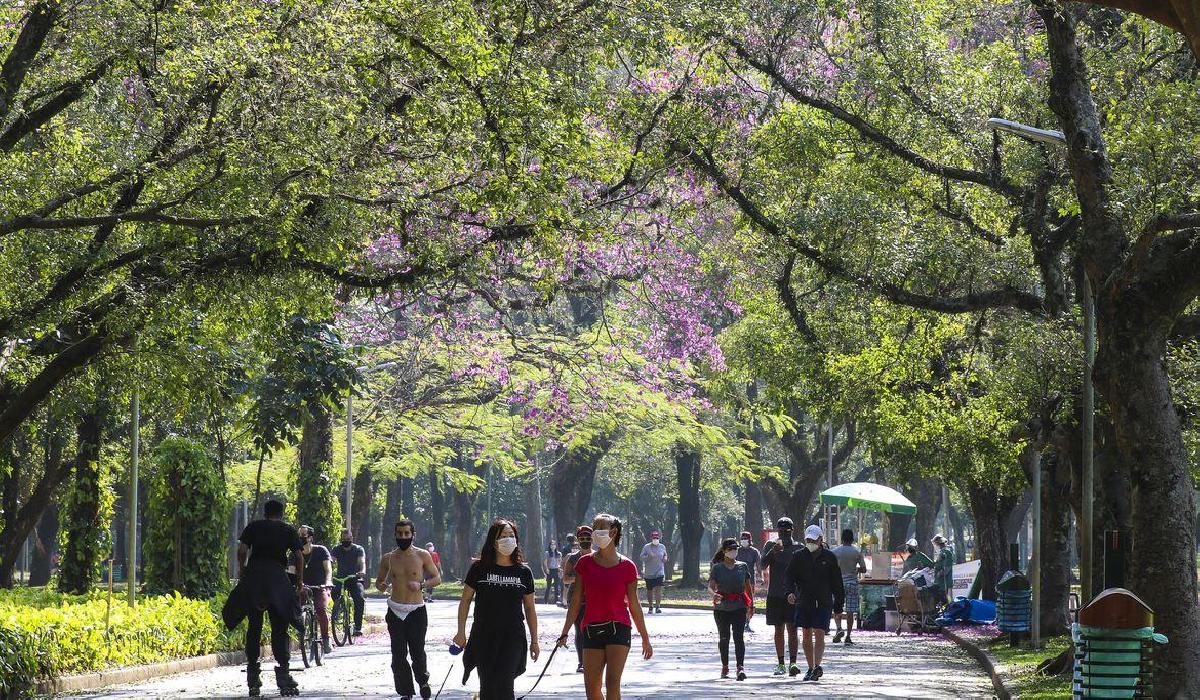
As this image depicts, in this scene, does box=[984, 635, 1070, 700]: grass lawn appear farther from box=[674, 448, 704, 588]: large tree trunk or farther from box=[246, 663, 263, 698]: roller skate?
box=[674, 448, 704, 588]: large tree trunk

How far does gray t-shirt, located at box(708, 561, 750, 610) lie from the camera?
19188 mm

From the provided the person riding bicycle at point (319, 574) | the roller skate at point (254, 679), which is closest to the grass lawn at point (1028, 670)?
the roller skate at point (254, 679)

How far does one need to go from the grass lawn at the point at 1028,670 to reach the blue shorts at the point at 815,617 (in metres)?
2.14

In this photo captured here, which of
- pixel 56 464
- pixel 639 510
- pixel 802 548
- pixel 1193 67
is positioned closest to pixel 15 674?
pixel 802 548

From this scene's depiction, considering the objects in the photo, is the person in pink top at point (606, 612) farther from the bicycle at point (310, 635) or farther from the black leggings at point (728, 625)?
the bicycle at point (310, 635)

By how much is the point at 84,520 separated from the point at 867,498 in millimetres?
16854

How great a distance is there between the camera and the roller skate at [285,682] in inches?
636

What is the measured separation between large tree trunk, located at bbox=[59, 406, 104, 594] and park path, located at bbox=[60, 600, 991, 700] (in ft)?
27.9

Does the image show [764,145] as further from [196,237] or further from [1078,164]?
[196,237]

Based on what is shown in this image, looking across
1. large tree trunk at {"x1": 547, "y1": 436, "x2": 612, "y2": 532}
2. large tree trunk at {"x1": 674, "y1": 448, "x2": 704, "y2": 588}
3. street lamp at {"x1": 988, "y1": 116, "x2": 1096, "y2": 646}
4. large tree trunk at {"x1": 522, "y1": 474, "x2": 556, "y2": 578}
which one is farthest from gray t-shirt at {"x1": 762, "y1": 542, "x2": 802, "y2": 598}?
large tree trunk at {"x1": 522, "y1": 474, "x2": 556, "y2": 578}

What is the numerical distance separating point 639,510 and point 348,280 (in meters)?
71.4

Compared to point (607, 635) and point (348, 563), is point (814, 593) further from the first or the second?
point (348, 563)

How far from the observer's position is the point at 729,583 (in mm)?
19219

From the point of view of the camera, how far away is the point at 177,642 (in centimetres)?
2097
